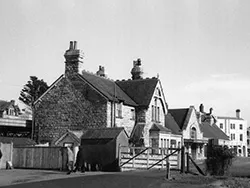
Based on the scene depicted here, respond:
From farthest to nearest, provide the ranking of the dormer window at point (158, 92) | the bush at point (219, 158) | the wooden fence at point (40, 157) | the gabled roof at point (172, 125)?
1. the gabled roof at point (172, 125)
2. the dormer window at point (158, 92)
3. the wooden fence at point (40, 157)
4. the bush at point (219, 158)

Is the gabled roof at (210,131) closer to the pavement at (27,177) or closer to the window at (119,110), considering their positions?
the window at (119,110)

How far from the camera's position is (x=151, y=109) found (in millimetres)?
42500

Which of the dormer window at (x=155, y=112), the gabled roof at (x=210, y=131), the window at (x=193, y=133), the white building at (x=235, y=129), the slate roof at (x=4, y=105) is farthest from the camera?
the white building at (x=235, y=129)

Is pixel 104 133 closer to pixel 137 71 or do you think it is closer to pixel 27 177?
pixel 27 177

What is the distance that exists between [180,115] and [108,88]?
44.3ft

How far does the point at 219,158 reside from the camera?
21125 millimetres

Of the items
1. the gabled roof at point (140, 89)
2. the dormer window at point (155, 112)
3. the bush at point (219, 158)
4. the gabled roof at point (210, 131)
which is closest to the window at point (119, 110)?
the gabled roof at point (140, 89)

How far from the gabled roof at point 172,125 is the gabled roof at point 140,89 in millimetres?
5933

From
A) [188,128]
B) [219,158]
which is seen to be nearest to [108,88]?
[188,128]

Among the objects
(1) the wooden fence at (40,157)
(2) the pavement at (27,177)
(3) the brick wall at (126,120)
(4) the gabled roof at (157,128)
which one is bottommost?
(2) the pavement at (27,177)

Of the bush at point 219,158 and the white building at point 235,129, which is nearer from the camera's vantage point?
the bush at point 219,158

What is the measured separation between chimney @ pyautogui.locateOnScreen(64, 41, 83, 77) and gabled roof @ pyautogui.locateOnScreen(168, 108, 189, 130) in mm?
15702

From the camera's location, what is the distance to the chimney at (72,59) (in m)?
39.3

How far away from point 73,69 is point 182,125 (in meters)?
16.1
